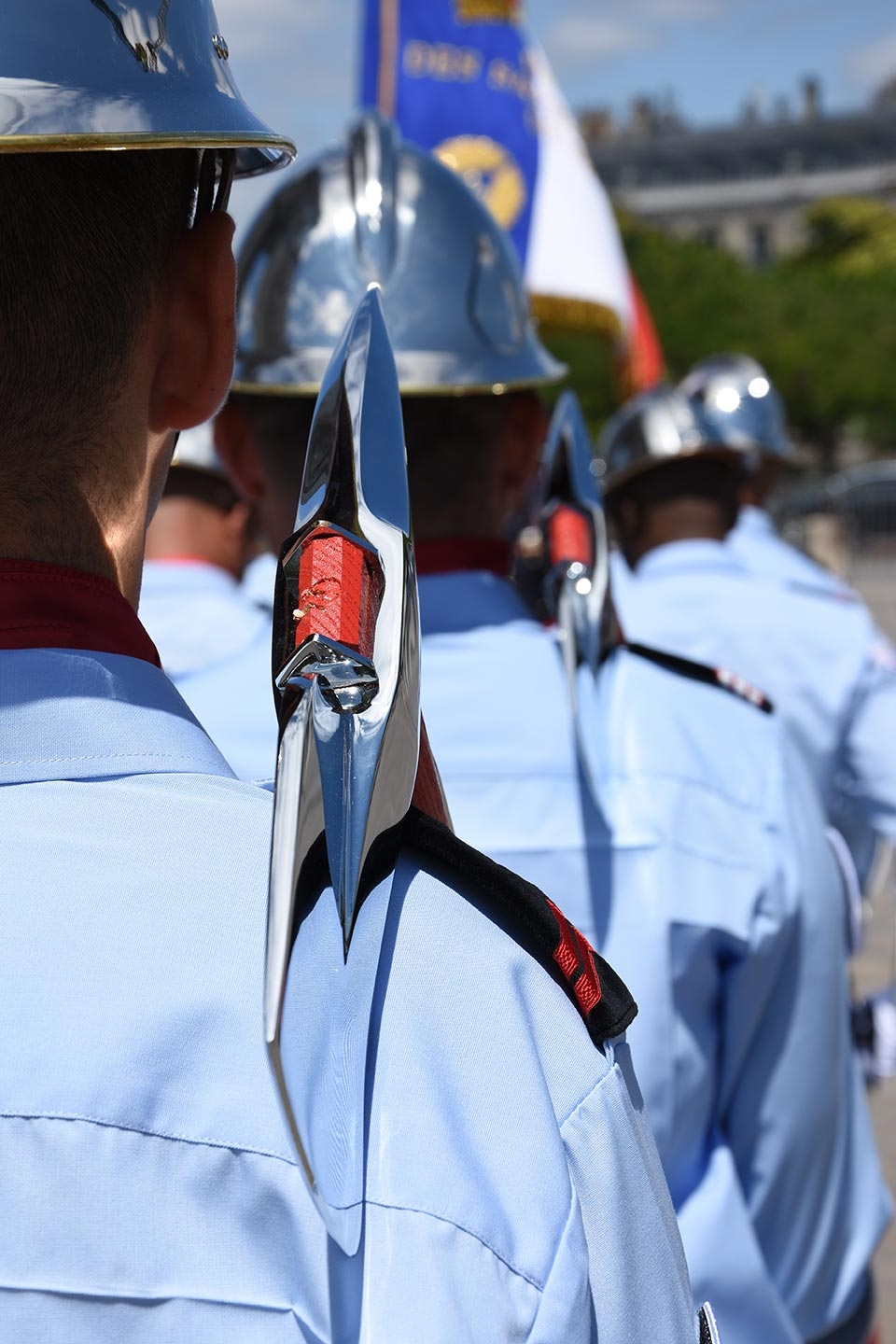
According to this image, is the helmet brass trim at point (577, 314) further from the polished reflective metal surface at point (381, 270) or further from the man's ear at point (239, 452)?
the man's ear at point (239, 452)

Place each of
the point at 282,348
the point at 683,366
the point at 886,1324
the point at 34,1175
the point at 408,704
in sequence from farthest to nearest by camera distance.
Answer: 1. the point at 683,366
2. the point at 886,1324
3. the point at 282,348
4. the point at 408,704
5. the point at 34,1175

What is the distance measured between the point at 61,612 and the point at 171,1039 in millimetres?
274

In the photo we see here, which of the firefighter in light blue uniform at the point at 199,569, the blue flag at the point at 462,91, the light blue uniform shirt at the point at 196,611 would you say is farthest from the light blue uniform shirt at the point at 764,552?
the light blue uniform shirt at the point at 196,611

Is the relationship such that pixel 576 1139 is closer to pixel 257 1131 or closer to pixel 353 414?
pixel 257 1131

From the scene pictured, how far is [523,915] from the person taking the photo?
0.97m

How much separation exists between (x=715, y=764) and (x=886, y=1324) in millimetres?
2625

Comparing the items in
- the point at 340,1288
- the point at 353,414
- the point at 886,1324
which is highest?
the point at 353,414

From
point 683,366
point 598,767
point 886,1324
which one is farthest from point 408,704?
point 683,366

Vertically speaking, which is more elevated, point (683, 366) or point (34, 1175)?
point (34, 1175)

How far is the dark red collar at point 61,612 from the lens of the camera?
0.95 metres

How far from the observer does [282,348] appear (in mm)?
2334

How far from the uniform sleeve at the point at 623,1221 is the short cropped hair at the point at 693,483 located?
11.5ft

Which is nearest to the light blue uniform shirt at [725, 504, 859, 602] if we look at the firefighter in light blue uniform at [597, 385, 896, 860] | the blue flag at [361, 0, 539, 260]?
the firefighter in light blue uniform at [597, 385, 896, 860]

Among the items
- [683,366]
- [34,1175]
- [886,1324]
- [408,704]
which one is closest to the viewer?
[34,1175]
